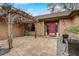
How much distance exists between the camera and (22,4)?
8.36 feet

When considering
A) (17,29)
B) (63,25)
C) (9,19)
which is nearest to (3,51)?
(17,29)

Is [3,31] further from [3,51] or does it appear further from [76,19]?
[76,19]

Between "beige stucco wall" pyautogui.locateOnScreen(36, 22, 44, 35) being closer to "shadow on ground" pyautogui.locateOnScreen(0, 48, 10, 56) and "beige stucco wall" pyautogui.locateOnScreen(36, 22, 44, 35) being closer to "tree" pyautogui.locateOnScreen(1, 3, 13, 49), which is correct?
"tree" pyautogui.locateOnScreen(1, 3, 13, 49)

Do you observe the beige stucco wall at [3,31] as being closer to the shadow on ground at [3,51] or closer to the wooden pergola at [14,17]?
the wooden pergola at [14,17]

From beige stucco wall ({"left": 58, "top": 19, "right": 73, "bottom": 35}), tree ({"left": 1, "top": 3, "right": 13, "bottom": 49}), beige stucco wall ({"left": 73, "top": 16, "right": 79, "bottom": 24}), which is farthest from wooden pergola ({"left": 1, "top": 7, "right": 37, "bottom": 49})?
beige stucco wall ({"left": 73, "top": 16, "right": 79, "bottom": 24})

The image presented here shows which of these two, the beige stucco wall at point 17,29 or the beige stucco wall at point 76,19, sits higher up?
the beige stucco wall at point 76,19

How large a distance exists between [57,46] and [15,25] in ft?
2.70

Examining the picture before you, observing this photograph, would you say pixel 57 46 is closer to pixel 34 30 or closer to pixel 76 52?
pixel 76 52

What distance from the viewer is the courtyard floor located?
2514mm

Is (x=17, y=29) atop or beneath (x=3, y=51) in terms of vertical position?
atop

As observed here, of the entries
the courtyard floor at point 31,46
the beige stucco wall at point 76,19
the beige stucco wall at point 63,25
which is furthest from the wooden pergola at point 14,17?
the beige stucco wall at point 76,19

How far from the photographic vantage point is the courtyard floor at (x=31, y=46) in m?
2.51

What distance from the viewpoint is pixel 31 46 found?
260cm

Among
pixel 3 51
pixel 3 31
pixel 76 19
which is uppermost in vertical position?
pixel 76 19
